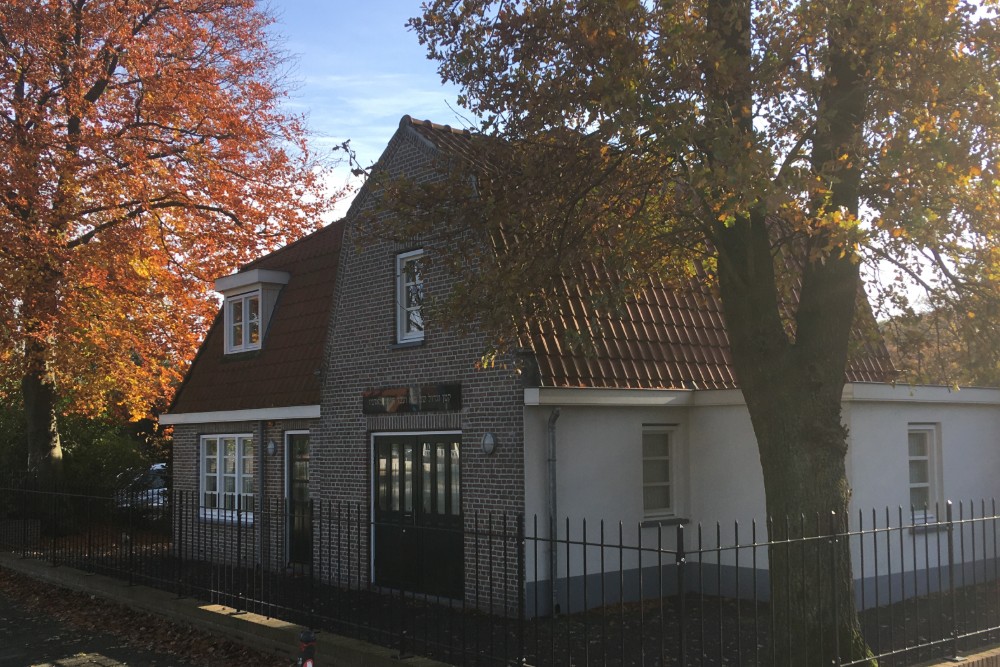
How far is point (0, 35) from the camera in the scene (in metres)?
20.2

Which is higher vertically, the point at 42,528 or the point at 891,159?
the point at 891,159

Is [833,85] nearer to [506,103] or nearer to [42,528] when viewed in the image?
[506,103]

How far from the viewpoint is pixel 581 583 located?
1216cm

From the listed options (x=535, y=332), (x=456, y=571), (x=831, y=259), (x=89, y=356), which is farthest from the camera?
(x=89, y=356)

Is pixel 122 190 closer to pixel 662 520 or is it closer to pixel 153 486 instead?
pixel 153 486

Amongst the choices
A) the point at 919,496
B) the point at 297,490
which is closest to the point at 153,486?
the point at 297,490

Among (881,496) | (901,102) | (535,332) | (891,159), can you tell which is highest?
(901,102)

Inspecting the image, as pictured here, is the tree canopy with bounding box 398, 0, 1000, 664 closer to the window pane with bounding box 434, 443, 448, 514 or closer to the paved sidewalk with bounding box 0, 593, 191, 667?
the window pane with bounding box 434, 443, 448, 514

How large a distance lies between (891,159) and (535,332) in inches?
213

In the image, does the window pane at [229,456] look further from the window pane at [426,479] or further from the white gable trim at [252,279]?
the window pane at [426,479]

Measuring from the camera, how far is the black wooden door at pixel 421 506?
1295 cm

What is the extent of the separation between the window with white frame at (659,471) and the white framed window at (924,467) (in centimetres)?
364

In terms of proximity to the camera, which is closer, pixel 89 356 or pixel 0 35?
pixel 0 35

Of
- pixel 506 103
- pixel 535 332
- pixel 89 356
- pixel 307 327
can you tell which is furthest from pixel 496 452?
pixel 89 356
